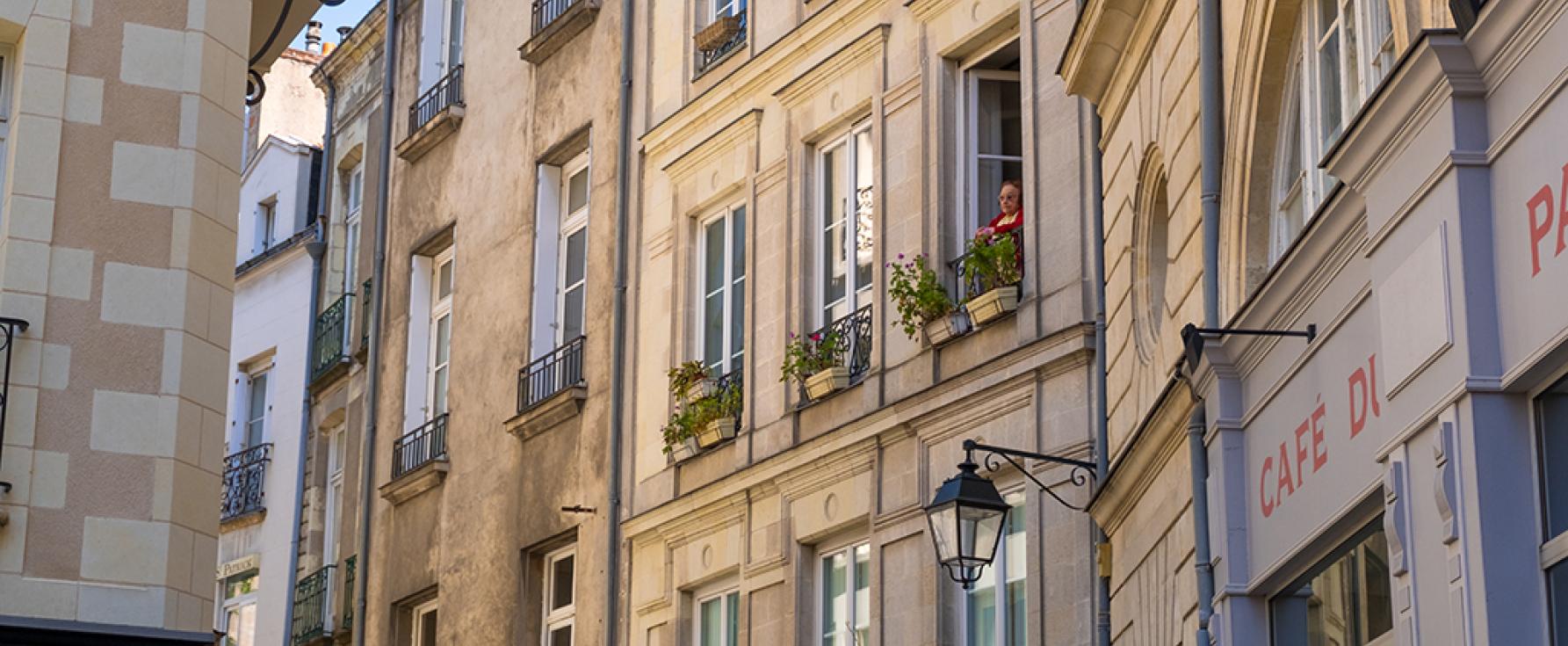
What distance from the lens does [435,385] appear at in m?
25.1

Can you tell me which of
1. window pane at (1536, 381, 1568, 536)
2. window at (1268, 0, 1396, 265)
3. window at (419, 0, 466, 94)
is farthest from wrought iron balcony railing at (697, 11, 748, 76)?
window pane at (1536, 381, 1568, 536)

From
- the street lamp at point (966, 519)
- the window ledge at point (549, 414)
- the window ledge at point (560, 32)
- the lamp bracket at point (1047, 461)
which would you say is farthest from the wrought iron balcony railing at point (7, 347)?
the window ledge at point (560, 32)

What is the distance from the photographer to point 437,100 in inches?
1013

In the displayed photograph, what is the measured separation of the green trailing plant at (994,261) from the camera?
16.0 metres

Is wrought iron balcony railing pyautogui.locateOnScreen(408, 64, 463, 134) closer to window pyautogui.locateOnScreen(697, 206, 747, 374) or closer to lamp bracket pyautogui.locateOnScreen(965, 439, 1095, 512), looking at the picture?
window pyautogui.locateOnScreen(697, 206, 747, 374)

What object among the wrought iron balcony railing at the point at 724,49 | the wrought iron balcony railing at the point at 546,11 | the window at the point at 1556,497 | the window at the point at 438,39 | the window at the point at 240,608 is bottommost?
the window at the point at 1556,497

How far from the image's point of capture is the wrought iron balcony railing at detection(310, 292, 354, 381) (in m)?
28.3

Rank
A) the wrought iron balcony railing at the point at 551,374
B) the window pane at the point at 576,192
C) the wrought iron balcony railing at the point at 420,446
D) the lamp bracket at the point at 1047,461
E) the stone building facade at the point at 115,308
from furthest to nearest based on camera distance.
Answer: the wrought iron balcony railing at the point at 420,446, the window pane at the point at 576,192, the wrought iron balcony railing at the point at 551,374, the lamp bracket at the point at 1047,461, the stone building facade at the point at 115,308

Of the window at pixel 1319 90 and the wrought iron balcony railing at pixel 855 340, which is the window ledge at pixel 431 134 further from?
the window at pixel 1319 90

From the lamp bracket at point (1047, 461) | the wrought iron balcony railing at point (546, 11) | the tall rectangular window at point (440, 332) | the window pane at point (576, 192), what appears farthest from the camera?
the tall rectangular window at point (440, 332)

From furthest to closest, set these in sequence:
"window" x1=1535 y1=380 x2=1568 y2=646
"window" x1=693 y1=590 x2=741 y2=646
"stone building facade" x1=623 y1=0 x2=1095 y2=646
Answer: "window" x1=693 y1=590 x2=741 y2=646 → "stone building facade" x1=623 y1=0 x2=1095 y2=646 → "window" x1=1535 y1=380 x2=1568 y2=646

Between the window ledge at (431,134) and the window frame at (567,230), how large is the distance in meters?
2.25

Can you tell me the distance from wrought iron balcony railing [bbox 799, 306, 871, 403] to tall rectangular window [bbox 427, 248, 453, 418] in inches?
292

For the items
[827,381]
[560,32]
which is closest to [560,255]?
[560,32]
